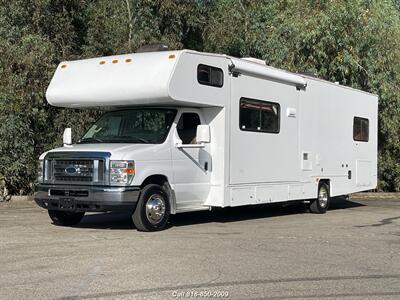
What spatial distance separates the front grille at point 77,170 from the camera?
10281 millimetres

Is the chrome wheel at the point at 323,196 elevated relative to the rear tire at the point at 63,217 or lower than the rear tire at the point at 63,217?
elevated

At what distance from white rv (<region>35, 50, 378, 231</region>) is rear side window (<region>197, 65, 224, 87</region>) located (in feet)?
0.06

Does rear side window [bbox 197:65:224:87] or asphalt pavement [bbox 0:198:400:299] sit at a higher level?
rear side window [bbox 197:65:224:87]

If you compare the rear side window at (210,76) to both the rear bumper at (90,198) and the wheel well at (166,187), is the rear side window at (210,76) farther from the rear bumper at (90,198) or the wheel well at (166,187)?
the rear bumper at (90,198)

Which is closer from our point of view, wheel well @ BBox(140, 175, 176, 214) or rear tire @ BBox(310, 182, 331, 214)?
wheel well @ BBox(140, 175, 176, 214)

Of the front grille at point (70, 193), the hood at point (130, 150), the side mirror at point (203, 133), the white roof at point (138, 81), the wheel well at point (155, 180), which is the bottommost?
the front grille at point (70, 193)

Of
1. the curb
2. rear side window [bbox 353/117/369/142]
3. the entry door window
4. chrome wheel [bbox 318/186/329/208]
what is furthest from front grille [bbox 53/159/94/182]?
the curb

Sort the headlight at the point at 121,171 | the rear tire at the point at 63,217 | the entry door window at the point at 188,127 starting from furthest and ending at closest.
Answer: the rear tire at the point at 63,217 < the entry door window at the point at 188,127 < the headlight at the point at 121,171

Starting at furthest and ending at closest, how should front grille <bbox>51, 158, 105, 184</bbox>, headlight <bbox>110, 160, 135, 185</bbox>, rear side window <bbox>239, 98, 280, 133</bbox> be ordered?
rear side window <bbox>239, 98, 280, 133</bbox> → front grille <bbox>51, 158, 105, 184</bbox> → headlight <bbox>110, 160, 135, 185</bbox>

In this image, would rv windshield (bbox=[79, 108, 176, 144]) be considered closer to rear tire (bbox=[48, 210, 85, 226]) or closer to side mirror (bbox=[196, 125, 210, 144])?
side mirror (bbox=[196, 125, 210, 144])

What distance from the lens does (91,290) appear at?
651cm

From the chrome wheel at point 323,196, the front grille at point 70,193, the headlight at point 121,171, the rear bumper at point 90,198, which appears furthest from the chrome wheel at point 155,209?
the chrome wheel at point 323,196

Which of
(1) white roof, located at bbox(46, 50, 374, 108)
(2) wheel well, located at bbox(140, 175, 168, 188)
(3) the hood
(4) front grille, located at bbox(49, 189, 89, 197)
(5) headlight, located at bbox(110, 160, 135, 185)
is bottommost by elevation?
(4) front grille, located at bbox(49, 189, 89, 197)

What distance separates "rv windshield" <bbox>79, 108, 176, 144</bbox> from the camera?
1100 centimetres
